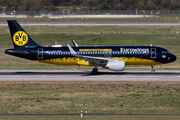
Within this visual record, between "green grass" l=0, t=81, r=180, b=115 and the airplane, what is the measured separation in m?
7.02

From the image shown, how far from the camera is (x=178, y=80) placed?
124 feet

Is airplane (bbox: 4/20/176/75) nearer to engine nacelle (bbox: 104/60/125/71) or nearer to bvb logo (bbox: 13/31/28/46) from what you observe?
bvb logo (bbox: 13/31/28/46)

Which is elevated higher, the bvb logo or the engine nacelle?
the bvb logo

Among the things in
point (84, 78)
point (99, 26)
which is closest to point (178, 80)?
point (84, 78)

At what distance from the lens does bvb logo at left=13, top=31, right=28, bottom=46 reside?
44062mm

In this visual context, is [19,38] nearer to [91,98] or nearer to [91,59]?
[91,59]

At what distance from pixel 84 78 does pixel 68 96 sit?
9.75 meters

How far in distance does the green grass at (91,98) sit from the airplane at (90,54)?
7.02 m

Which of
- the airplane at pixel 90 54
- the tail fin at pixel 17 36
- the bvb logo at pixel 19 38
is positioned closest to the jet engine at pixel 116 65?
the airplane at pixel 90 54

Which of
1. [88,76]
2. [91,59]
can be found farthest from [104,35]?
[88,76]

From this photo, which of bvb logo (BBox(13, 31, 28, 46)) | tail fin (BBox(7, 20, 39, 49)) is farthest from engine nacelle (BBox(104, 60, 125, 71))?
bvb logo (BBox(13, 31, 28, 46))

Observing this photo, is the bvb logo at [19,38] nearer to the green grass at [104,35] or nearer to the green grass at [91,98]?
the green grass at [91,98]
